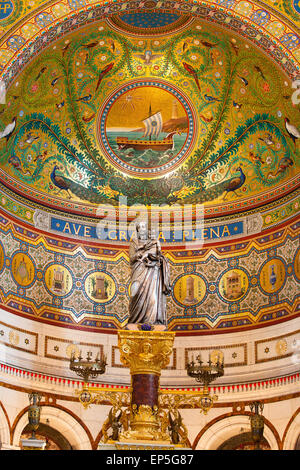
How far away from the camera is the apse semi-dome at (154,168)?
56.0 feet

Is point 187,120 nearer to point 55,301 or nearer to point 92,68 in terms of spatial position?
point 92,68

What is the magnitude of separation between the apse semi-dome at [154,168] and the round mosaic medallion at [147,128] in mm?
25

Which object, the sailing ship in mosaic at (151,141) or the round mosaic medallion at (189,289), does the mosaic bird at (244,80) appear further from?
the round mosaic medallion at (189,289)

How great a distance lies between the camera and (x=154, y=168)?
746 inches

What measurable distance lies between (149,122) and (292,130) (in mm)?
3311

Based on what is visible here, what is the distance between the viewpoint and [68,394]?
55.6 feet

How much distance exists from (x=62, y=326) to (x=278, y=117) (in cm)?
620

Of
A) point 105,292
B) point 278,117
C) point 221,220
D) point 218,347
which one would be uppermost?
point 278,117

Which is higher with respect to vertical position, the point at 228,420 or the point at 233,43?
the point at 233,43

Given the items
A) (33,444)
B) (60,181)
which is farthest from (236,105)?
(33,444)

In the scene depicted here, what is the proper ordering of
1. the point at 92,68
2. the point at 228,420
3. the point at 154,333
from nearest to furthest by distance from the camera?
the point at 154,333
the point at 228,420
the point at 92,68

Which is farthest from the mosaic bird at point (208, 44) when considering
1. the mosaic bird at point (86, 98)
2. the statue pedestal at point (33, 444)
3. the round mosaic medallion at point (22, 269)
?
the statue pedestal at point (33, 444)

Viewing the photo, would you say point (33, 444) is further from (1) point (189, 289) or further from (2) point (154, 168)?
(2) point (154, 168)

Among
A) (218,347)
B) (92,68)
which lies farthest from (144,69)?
(218,347)
